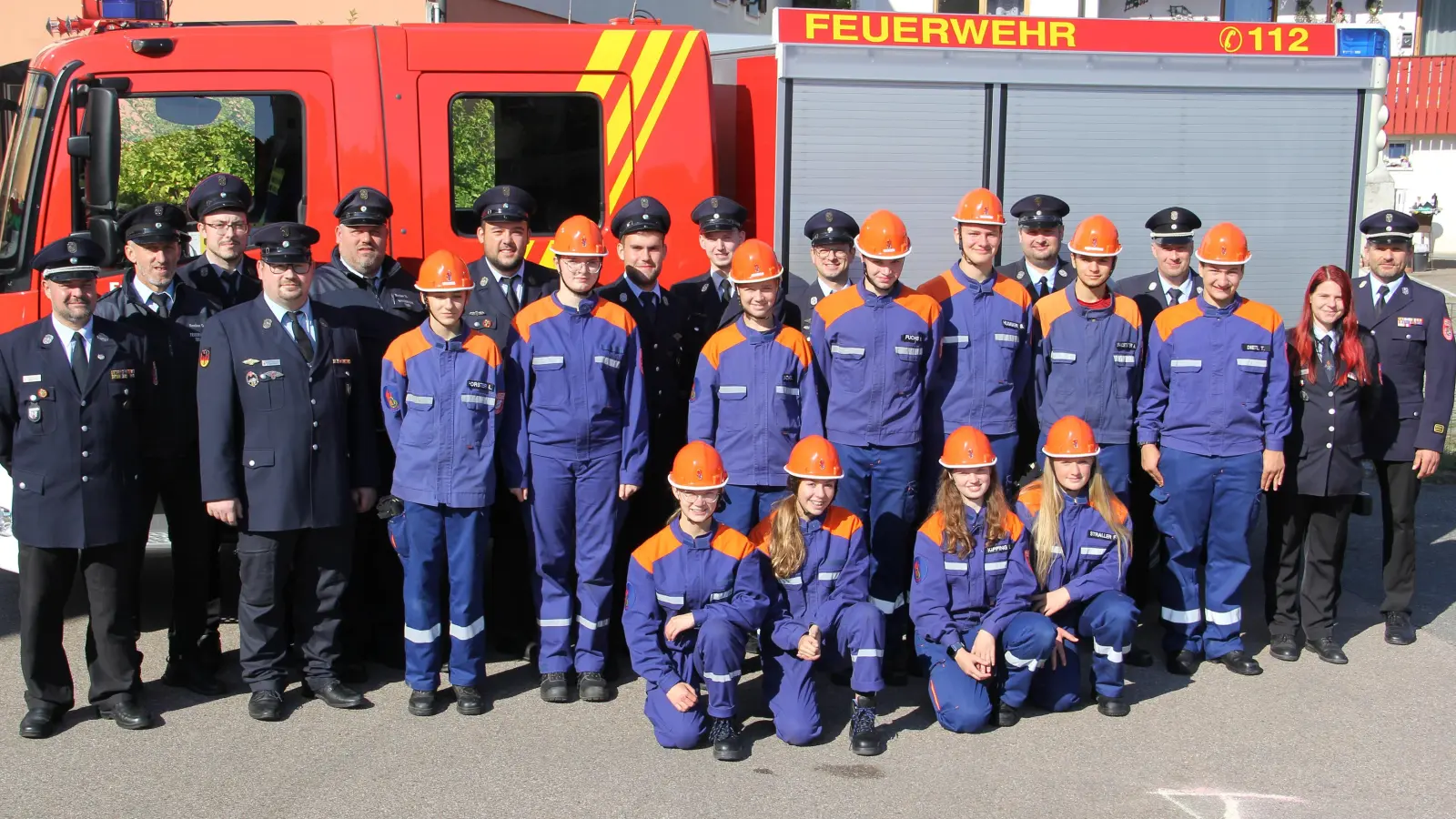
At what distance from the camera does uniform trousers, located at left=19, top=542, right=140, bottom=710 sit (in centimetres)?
482

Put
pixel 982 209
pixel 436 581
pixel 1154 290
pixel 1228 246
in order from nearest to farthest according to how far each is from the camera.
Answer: pixel 436 581, pixel 1228 246, pixel 982 209, pixel 1154 290

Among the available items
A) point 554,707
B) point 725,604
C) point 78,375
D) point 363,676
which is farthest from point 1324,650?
point 78,375

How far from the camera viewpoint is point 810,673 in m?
4.85

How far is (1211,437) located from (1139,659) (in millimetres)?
1041

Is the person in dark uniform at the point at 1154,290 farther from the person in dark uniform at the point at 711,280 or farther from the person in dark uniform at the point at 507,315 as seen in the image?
the person in dark uniform at the point at 507,315

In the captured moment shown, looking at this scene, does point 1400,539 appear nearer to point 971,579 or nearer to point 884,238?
point 971,579

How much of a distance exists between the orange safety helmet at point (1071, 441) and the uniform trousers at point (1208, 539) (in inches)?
23.5

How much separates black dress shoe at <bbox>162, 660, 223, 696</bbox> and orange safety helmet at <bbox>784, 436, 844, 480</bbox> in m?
2.51

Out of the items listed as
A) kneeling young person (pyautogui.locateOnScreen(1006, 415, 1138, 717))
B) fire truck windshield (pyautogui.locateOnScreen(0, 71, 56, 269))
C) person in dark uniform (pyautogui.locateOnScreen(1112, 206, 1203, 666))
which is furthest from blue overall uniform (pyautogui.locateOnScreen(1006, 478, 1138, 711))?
fire truck windshield (pyautogui.locateOnScreen(0, 71, 56, 269))

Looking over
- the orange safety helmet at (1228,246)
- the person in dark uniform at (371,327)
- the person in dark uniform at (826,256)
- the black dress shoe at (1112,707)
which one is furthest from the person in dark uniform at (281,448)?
the orange safety helmet at (1228,246)

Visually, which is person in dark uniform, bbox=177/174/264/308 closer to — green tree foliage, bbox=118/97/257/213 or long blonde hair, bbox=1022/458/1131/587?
green tree foliage, bbox=118/97/257/213

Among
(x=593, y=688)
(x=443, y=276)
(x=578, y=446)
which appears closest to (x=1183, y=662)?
(x=593, y=688)

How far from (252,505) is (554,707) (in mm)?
1420

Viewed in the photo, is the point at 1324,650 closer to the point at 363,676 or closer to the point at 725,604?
the point at 725,604
